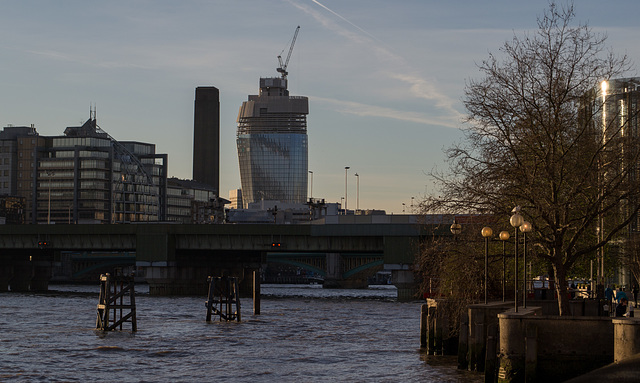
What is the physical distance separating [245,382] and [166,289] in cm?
9539

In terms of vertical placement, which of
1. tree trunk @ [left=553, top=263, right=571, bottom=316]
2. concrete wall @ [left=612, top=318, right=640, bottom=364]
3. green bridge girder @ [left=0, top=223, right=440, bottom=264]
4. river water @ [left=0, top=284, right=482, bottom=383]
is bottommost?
river water @ [left=0, top=284, right=482, bottom=383]

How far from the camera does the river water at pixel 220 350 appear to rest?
44.9m

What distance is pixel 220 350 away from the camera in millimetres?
56344

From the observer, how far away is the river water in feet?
147

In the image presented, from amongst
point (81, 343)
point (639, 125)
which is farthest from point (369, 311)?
point (639, 125)

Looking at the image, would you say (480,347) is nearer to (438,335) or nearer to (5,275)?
(438,335)

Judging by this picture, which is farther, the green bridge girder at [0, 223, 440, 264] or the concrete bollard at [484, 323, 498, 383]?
the green bridge girder at [0, 223, 440, 264]

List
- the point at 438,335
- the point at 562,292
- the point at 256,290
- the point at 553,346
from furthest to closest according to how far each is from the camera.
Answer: the point at 256,290
the point at 438,335
the point at 562,292
the point at 553,346

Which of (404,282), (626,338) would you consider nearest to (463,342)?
(626,338)

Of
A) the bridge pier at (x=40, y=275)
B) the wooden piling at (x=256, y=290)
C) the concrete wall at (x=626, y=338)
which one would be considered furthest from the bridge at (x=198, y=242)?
the concrete wall at (x=626, y=338)

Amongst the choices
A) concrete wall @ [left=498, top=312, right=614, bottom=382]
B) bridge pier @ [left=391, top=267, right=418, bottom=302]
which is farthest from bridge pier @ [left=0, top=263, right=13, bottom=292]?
concrete wall @ [left=498, top=312, right=614, bottom=382]

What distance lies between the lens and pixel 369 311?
324 ft

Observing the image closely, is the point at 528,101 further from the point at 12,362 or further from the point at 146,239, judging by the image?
the point at 146,239

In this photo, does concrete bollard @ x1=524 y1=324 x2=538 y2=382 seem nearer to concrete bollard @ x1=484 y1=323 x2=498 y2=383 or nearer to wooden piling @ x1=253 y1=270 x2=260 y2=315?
concrete bollard @ x1=484 y1=323 x2=498 y2=383
